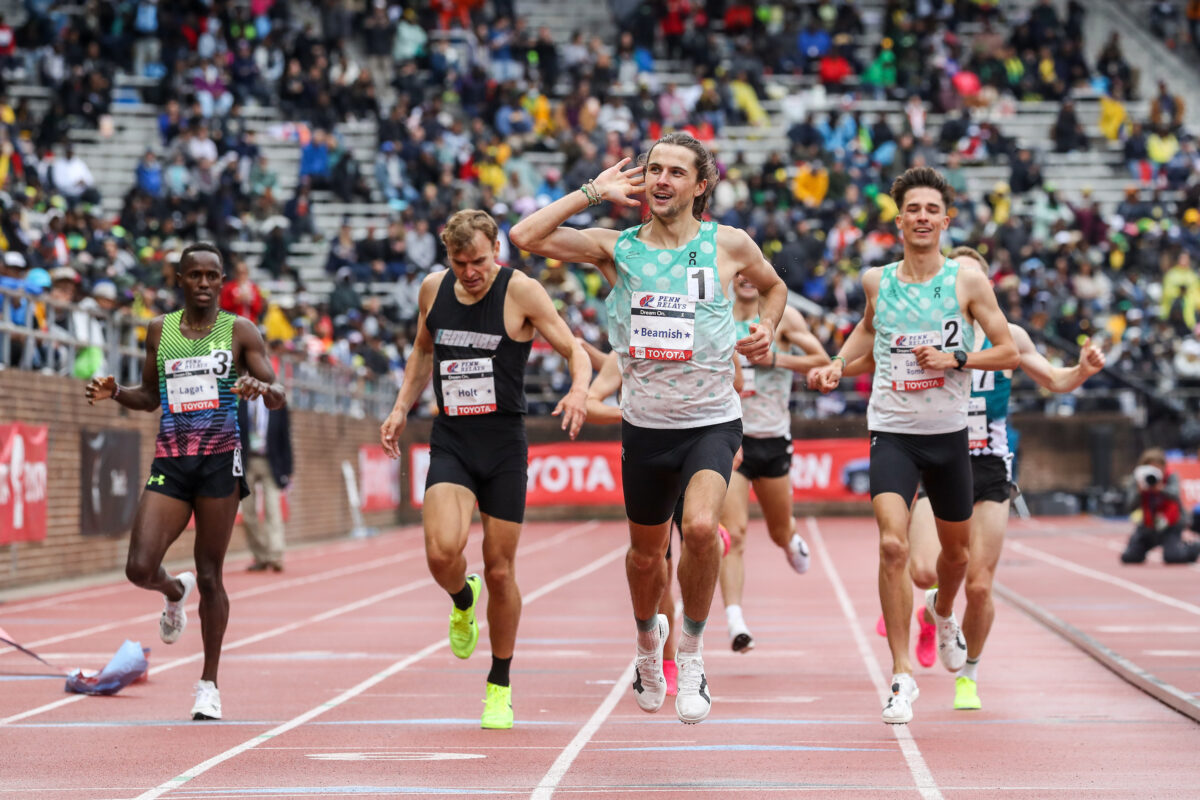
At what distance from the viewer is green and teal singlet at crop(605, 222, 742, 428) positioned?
7.46 meters

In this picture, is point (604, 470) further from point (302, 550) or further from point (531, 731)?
point (531, 731)

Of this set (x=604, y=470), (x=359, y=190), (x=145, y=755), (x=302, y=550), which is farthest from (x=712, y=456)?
(x=359, y=190)

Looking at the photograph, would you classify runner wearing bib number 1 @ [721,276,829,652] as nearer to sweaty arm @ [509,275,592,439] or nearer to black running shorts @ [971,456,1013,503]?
black running shorts @ [971,456,1013,503]

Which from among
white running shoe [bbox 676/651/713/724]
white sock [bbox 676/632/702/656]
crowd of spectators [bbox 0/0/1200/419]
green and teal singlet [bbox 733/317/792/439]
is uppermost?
crowd of spectators [bbox 0/0/1200/419]

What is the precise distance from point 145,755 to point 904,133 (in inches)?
1226

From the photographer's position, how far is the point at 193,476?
29.3 ft

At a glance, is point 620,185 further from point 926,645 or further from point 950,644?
point 926,645

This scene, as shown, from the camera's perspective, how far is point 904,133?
36.9m

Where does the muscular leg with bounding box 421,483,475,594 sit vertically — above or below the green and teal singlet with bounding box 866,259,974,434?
below

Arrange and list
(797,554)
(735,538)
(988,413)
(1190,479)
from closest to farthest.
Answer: (988,413) < (735,538) < (797,554) < (1190,479)

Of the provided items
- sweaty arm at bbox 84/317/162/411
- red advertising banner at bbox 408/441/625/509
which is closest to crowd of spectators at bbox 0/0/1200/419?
red advertising banner at bbox 408/441/625/509

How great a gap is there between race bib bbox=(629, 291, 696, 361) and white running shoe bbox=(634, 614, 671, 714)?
3.73 ft

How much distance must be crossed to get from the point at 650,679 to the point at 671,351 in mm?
1356

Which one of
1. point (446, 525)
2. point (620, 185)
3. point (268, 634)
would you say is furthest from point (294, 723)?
point (268, 634)
